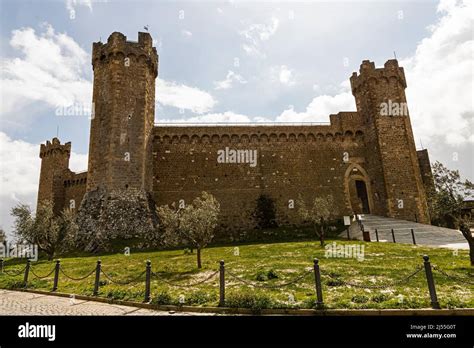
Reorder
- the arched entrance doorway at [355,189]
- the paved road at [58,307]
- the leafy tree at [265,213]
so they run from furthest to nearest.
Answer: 1. the arched entrance doorway at [355,189]
2. the leafy tree at [265,213]
3. the paved road at [58,307]

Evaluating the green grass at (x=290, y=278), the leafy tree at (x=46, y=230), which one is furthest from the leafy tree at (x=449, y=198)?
the leafy tree at (x=46, y=230)

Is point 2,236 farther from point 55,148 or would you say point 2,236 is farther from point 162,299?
point 162,299

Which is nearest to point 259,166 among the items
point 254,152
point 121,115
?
point 254,152

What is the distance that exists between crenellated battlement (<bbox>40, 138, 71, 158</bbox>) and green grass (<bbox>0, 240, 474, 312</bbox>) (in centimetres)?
2309

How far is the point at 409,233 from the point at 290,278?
14.0 metres

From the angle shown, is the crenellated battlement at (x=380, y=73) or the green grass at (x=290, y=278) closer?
the green grass at (x=290, y=278)

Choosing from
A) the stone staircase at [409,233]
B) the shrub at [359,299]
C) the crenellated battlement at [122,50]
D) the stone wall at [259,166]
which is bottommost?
the shrub at [359,299]

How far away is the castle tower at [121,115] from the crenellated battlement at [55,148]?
14.2m

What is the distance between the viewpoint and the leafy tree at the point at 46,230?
58.3 ft

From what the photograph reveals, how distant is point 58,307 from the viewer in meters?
8.01

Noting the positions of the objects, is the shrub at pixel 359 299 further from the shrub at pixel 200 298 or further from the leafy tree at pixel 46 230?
the leafy tree at pixel 46 230

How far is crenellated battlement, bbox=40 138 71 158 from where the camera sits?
34219mm

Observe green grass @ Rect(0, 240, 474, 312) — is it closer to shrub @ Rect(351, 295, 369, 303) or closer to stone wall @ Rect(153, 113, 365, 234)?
shrub @ Rect(351, 295, 369, 303)
